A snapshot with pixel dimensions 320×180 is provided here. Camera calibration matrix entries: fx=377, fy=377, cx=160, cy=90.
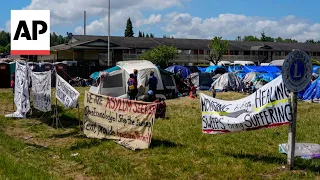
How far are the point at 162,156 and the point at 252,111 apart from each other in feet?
7.39

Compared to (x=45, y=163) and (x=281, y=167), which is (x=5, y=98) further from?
(x=281, y=167)

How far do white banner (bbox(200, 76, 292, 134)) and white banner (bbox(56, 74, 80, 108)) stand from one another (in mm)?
4402

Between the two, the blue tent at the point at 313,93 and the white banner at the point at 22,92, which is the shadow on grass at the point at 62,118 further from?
the blue tent at the point at 313,93

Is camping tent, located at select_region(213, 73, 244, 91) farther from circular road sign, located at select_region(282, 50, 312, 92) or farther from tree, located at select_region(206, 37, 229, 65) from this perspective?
tree, located at select_region(206, 37, 229, 65)

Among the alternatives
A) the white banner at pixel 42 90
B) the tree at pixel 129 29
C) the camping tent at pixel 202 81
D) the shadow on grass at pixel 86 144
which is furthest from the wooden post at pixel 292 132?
the tree at pixel 129 29

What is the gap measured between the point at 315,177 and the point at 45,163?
5523 millimetres

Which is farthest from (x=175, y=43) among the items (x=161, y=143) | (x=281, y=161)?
(x=281, y=161)

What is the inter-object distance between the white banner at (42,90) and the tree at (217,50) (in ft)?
172

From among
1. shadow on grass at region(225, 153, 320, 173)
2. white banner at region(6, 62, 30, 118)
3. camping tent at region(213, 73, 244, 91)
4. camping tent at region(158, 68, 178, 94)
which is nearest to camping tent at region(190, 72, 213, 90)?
camping tent at region(213, 73, 244, 91)

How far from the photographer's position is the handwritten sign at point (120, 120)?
9.46 meters

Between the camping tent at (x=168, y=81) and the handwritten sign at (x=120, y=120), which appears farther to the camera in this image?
the camping tent at (x=168, y=81)

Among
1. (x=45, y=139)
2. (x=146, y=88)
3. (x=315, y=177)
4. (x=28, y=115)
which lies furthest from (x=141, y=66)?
(x=315, y=177)

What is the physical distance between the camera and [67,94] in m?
11.7

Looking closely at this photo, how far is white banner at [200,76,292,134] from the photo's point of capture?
7.35 meters
